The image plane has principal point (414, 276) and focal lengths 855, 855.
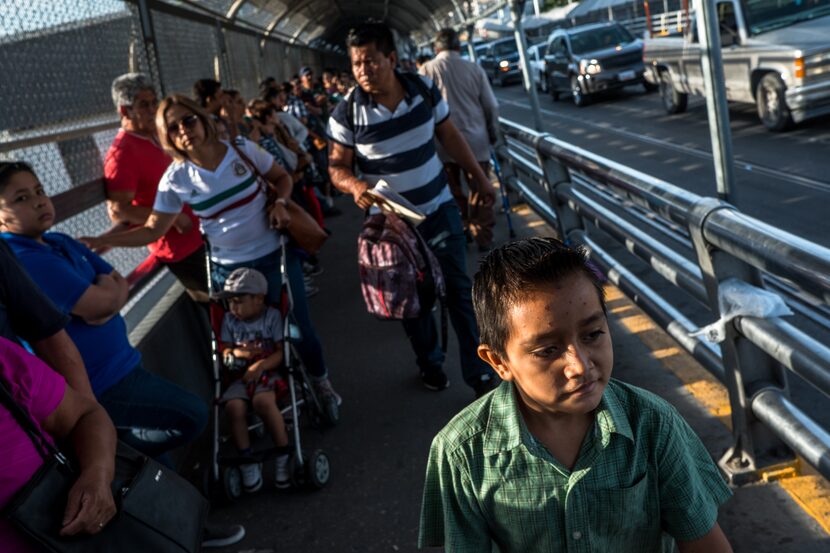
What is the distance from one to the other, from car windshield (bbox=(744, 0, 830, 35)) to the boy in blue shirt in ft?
38.1

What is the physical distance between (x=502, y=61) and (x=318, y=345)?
97.8ft

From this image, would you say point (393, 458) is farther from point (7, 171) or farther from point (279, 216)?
point (7, 171)

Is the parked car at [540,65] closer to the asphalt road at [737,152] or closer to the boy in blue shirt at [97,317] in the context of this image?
the asphalt road at [737,152]

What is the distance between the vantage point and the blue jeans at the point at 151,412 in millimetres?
3518

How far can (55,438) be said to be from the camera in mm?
2393

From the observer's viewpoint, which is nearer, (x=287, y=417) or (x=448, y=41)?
(x=287, y=417)

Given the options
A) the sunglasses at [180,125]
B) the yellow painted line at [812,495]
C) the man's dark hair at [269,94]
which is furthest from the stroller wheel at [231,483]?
the man's dark hair at [269,94]

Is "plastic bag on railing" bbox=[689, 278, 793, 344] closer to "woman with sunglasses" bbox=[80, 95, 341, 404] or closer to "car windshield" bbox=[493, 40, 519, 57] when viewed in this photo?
"woman with sunglasses" bbox=[80, 95, 341, 404]

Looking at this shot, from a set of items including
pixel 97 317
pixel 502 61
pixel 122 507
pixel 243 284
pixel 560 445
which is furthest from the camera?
pixel 502 61

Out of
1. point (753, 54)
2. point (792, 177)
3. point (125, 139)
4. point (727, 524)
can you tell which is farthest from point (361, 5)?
point (727, 524)

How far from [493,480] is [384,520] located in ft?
7.19

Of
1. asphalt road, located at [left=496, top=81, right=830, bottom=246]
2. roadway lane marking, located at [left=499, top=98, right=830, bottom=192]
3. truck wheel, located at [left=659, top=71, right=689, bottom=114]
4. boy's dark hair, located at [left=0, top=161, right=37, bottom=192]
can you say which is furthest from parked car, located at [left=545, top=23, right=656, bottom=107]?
boy's dark hair, located at [left=0, top=161, right=37, bottom=192]

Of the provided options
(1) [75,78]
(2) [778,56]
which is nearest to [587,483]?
(1) [75,78]

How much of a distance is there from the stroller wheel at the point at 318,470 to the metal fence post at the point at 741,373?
1.94 meters
